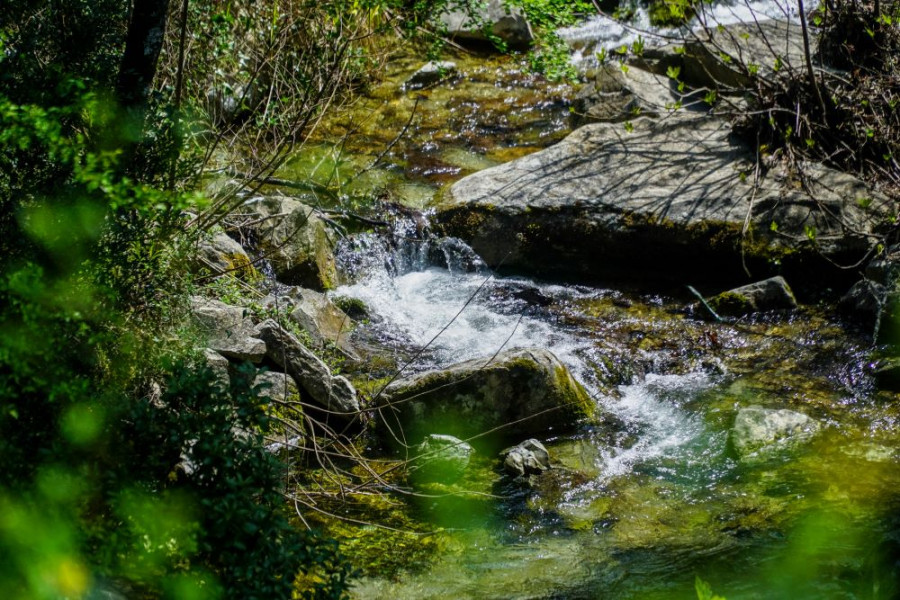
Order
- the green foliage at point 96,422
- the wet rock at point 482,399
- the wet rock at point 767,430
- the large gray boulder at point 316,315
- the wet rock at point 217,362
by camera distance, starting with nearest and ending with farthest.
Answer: the green foliage at point 96,422 → the wet rock at point 217,362 → the wet rock at point 767,430 → the wet rock at point 482,399 → the large gray boulder at point 316,315

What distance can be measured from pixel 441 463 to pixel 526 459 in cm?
55

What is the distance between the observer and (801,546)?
4.46 m

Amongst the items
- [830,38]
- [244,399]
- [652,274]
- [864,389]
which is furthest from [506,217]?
[244,399]

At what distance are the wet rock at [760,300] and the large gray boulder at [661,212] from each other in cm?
24

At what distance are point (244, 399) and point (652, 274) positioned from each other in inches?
212

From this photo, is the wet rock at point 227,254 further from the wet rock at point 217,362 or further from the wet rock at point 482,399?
the wet rock at point 482,399

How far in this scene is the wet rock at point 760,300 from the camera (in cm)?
737

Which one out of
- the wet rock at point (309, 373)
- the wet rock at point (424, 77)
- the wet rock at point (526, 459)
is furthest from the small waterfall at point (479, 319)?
the wet rock at point (424, 77)

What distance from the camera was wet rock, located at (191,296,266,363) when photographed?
212 inches

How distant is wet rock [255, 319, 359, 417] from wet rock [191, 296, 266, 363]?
0.38ft

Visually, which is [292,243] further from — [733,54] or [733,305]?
[733,54]

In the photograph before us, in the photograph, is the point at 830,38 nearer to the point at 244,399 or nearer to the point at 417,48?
the point at 417,48

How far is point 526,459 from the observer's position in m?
5.41

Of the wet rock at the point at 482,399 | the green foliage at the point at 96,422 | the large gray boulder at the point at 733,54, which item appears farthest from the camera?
the large gray boulder at the point at 733,54
